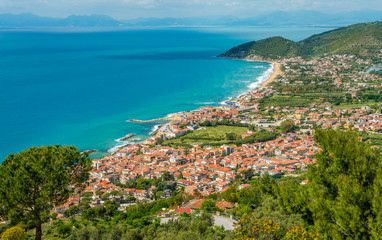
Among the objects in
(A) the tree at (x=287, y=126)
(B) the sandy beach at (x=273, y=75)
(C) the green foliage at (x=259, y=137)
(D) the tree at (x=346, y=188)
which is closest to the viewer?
(D) the tree at (x=346, y=188)

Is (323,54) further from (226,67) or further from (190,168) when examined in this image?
(190,168)

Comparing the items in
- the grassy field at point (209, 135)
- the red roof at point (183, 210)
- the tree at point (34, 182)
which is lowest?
the grassy field at point (209, 135)

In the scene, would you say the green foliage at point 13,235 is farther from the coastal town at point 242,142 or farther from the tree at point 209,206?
the coastal town at point 242,142

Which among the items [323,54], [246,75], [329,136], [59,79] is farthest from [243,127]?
[323,54]

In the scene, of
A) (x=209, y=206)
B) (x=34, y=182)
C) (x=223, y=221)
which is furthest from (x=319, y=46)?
(x=34, y=182)

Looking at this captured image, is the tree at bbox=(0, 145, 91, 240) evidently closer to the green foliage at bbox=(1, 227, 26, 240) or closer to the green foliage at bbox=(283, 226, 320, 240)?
the green foliage at bbox=(1, 227, 26, 240)

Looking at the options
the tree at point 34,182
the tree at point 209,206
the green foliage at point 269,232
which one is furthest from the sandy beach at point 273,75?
the green foliage at point 269,232
